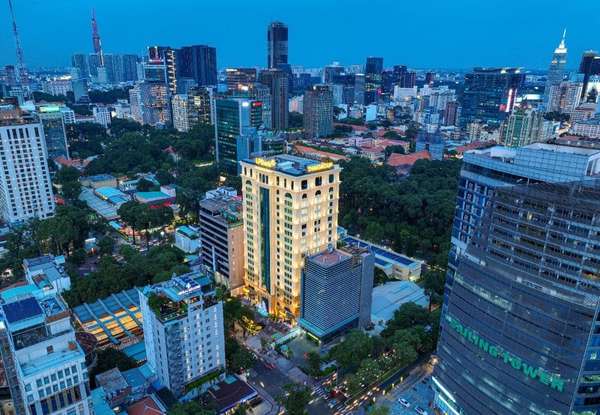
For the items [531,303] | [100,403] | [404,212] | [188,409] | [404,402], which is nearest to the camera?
[531,303]

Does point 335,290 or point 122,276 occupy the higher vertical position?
point 335,290

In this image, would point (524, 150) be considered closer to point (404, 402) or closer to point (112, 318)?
point (404, 402)

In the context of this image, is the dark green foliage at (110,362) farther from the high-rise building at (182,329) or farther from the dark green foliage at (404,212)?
the dark green foliage at (404,212)

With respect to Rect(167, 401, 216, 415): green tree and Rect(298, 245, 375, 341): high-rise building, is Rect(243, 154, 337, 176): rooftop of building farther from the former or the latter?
Rect(167, 401, 216, 415): green tree

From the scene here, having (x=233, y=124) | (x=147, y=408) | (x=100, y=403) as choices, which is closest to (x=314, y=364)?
(x=147, y=408)

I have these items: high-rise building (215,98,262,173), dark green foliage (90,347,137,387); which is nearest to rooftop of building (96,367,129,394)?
dark green foliage (90,347,137,387)
